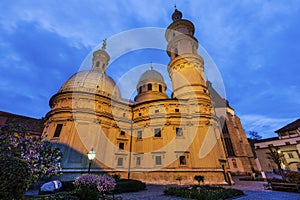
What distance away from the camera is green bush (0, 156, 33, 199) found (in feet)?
14.4

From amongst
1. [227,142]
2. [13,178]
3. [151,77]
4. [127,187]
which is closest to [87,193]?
[13,178]

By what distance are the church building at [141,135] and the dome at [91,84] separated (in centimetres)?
22

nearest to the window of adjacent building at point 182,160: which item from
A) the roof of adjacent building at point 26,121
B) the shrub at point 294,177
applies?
the shrub at point 294,177

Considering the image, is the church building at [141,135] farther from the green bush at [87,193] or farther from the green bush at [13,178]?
the green bush at [13,178]

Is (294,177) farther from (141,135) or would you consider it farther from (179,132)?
(141,135)

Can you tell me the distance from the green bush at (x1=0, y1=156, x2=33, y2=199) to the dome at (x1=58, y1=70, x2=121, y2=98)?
22.5 metres

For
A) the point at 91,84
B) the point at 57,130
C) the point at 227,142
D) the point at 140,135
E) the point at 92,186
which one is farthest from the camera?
the point at 227,142

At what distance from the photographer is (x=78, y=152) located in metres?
20.0

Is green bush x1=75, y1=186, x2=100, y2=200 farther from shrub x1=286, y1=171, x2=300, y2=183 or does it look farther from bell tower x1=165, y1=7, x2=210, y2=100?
bell tower x1=165, y1=7, x2=210, y2=100

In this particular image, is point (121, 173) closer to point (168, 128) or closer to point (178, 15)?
point (168, 128)

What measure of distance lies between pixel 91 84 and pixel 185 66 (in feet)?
63.7

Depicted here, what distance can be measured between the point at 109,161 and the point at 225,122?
29720 millimetres

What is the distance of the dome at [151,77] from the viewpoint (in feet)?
125

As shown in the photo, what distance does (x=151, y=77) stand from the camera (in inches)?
1522
